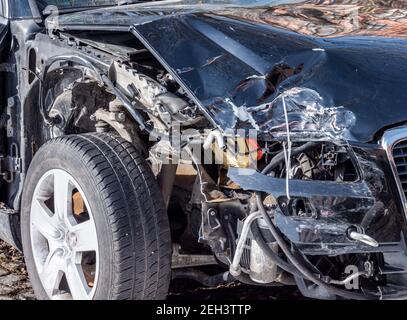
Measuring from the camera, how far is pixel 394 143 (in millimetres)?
3254

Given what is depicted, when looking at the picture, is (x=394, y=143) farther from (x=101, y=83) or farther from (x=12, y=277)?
(x=12, y=277)

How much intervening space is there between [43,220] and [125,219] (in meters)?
0.74

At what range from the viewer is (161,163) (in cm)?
383

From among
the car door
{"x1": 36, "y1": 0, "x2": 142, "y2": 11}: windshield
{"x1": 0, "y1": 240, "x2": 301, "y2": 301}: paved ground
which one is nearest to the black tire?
{"x1": 0, "y1": 240, "x2": 301, "y2": 301}: paved ground

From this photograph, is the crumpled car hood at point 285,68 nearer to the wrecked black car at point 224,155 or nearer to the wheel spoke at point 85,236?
the wrecked black car at point 224,155

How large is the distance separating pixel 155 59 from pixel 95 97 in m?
0.57

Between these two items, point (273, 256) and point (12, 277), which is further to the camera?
point (12, 277)

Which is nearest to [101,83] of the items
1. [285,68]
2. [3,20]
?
[285,68]

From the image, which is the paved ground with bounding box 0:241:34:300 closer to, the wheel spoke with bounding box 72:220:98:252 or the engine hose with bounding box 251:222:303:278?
the wheel spoke with bounding box 72:220:98:252

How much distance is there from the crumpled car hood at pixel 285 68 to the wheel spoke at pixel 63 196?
0.80 meters

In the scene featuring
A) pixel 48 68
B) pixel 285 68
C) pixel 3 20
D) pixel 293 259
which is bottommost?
pixel 293 259

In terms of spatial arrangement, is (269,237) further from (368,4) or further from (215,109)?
(368,4)

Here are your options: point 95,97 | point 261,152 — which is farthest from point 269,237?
point 95,97
